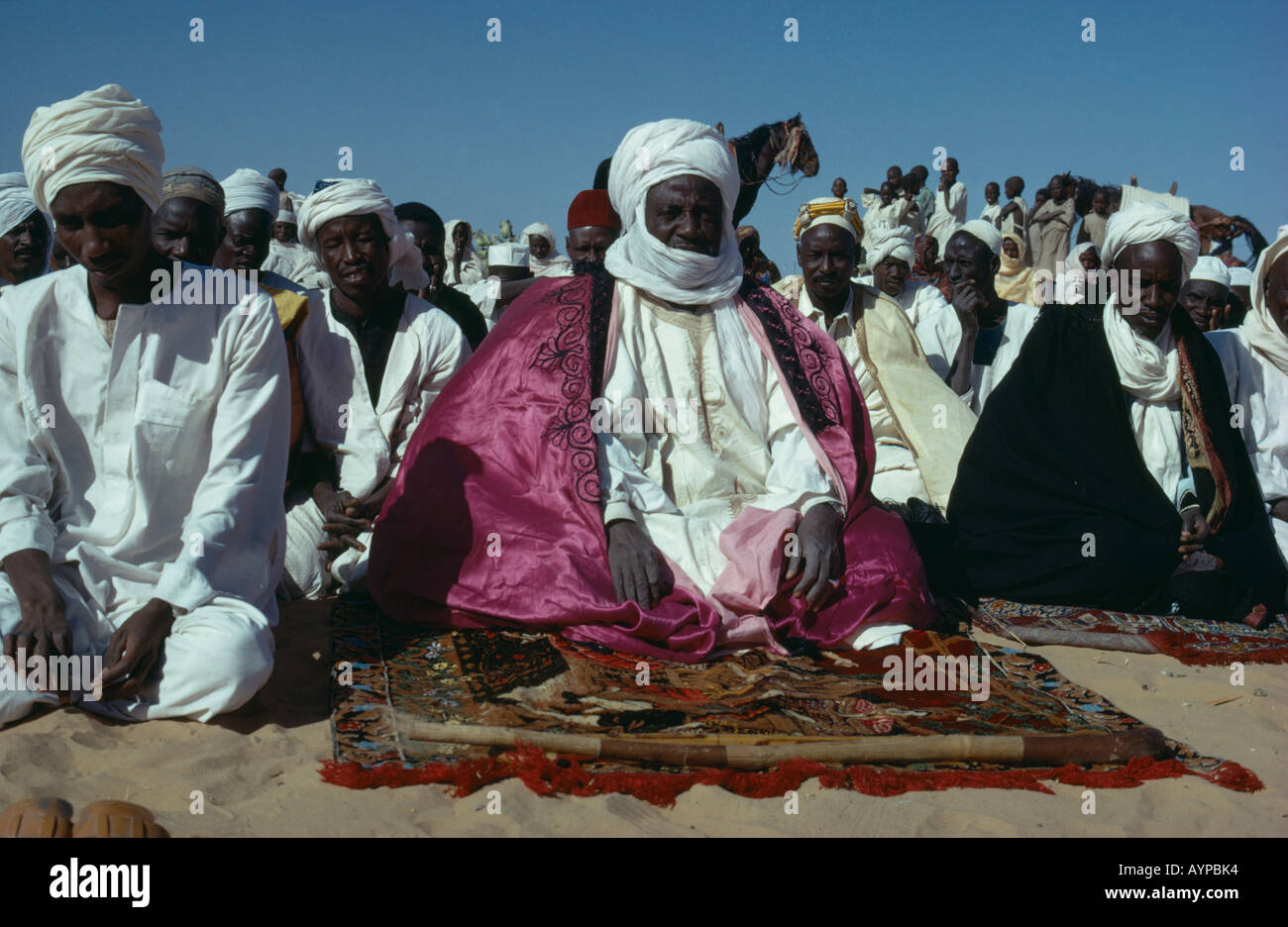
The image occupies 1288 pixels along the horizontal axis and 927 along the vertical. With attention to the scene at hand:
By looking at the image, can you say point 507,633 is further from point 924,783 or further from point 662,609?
point 924,783

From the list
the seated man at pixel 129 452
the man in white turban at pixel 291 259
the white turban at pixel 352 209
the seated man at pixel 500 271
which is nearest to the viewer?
the seated man at pixel 129 452

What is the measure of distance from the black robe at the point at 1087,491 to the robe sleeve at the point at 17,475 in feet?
13.7

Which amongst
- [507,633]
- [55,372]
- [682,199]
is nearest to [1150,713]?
[507,633]

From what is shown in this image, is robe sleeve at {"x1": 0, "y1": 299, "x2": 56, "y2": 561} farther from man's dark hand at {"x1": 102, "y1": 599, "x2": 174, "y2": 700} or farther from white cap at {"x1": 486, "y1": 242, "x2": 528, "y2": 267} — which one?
white cap at {"x1": 486, "y1": 242, "x2": 528, "y2": 267}

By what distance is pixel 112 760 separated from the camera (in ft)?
11.2

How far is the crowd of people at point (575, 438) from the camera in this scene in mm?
3871

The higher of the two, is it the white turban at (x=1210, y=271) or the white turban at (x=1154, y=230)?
the white turban at (x=1210, y=271)

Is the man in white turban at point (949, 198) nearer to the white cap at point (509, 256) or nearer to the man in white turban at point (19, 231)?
the white cap at point (509, 256)

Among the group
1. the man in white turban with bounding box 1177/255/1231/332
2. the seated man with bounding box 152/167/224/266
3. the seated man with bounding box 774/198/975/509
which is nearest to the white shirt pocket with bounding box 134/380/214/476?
the seated man with bounding box 152/167/224/266

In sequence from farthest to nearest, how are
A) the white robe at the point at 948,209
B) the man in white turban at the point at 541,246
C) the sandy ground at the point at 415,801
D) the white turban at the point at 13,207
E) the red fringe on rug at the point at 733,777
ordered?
1. the white robe at the point at 948,209
2. the man in white turban at the point at 541,246
3. the white turban at the point at 13,207
4. the red fringe on rug at the point at 733,777
5. the sandy ground at the point at 415,801

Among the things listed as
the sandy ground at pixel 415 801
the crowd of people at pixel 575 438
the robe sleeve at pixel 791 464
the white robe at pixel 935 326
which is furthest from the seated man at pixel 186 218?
the white robe at pixel 935 326

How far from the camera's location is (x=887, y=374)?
6793 mm

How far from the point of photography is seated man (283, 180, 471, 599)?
18.0ft

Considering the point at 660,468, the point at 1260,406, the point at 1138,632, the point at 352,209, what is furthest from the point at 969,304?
the point at 352,209
